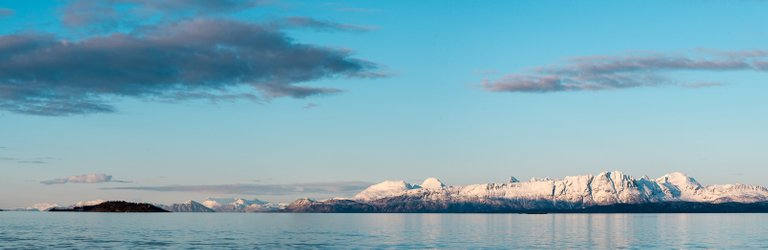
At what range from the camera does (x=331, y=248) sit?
11788 centimetres

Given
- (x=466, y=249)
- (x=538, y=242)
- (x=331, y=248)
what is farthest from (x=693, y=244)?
(x=331, y=248)

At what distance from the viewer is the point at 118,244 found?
122812 millimetres

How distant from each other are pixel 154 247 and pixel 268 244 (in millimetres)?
18539

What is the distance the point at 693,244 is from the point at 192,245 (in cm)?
7909

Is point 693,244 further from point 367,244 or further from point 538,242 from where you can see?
point 367,244

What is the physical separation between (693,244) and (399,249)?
50.9 meters

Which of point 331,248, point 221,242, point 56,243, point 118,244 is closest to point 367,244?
point 331,248

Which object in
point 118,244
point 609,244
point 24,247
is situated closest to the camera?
point 24,247

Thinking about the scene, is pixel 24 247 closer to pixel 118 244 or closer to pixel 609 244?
pixel 118 244

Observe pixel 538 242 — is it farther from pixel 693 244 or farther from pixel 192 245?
pixel 192 245

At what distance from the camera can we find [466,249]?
118250 mm

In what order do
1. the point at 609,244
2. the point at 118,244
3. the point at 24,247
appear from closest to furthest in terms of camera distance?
the point at 24,247
the point at 118,244
the point at 609,244

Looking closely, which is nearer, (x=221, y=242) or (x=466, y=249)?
(x=466, y=249)

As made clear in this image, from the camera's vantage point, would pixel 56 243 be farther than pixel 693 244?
No
